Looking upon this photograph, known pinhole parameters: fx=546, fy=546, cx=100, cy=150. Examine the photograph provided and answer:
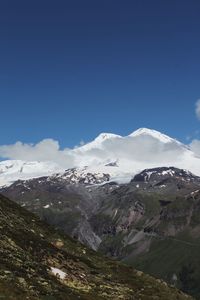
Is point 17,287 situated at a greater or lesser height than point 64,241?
lesser

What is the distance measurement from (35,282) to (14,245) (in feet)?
43.3

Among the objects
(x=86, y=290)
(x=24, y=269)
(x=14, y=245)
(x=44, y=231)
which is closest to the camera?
(x=24, y=269)

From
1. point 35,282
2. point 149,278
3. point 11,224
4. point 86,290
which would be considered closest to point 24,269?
point 35,282

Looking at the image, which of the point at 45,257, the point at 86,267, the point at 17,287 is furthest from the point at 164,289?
the point at 17,287

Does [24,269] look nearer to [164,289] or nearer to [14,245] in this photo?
[14,245]

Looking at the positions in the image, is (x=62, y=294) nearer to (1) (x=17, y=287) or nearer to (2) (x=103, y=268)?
(1) (x=17, y=287)

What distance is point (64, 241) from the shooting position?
77.9 meters

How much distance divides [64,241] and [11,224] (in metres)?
12.3

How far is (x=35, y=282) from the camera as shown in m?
43.3

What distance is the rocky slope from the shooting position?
41787 mm

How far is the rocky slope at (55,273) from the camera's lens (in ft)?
137

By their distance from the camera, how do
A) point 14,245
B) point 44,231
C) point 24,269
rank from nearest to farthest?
1. point 24,269
2. point 14,245
3. point 44,231

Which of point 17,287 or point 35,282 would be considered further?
point 35,282

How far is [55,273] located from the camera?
172 ft
